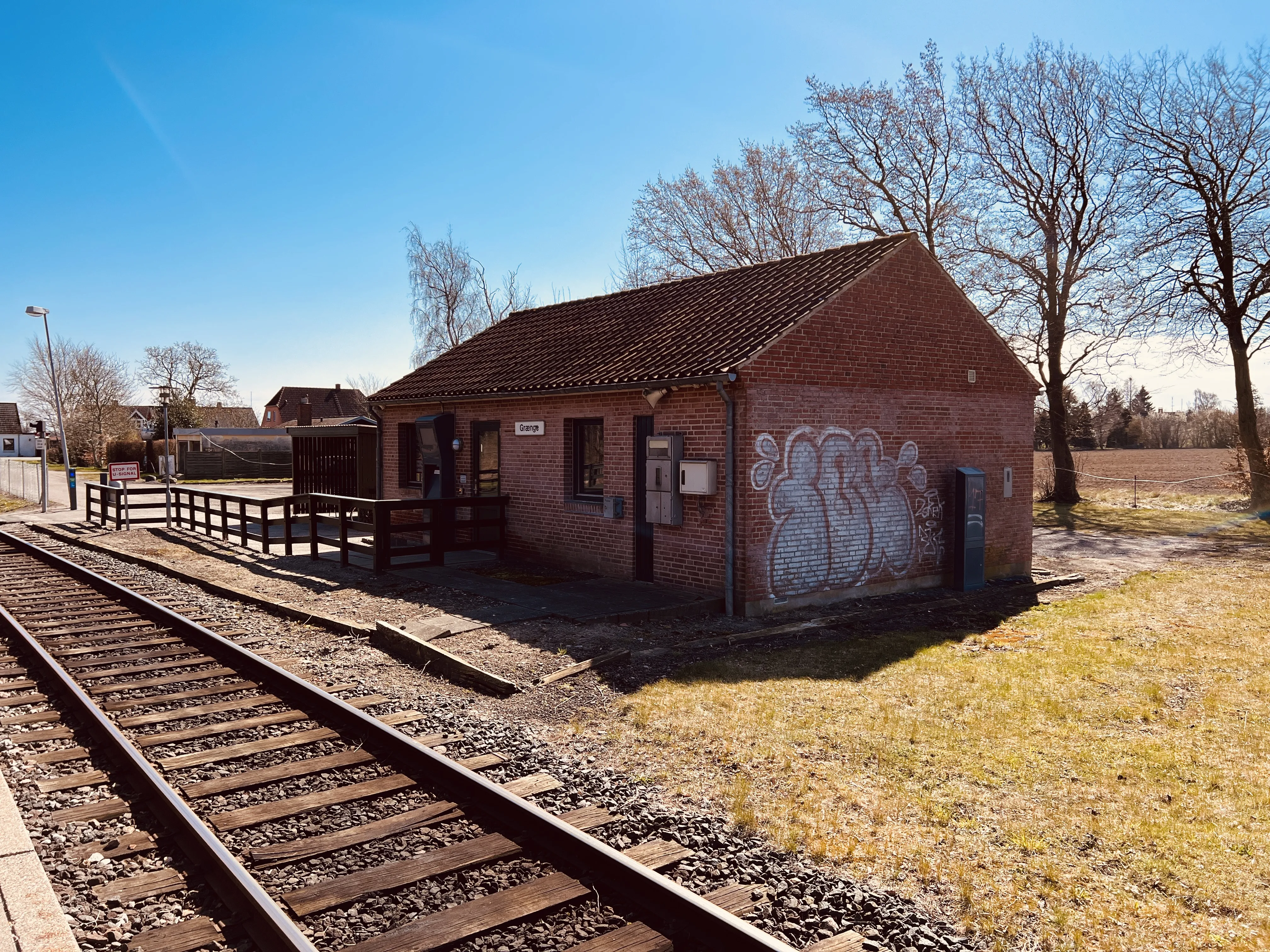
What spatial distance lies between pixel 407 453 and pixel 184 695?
443 inches

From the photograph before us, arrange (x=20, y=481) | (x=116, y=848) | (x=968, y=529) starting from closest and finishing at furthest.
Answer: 1. (x=116, y=848)
2. (x=968, y=529)
3. (x=20, y=481)

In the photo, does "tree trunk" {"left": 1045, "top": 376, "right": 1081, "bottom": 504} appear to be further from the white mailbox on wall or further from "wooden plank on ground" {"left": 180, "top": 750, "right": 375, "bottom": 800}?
"wooden plank on ground" {"left": 180, "top": 750, "right": 375, "bottom": 800}

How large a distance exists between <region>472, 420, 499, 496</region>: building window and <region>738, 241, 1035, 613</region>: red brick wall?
238 inches

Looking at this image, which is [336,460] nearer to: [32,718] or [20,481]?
[32,718]

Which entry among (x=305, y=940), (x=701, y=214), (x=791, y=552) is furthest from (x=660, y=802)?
(x=701, y=214)

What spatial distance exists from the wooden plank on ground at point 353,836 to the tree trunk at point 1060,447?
28.0 metres

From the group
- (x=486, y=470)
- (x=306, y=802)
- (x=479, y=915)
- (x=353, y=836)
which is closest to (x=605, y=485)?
(x=486, y=470)

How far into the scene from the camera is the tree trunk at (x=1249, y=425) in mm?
26797

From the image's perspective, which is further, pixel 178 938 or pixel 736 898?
pixel 736 898

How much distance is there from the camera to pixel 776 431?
11.1 m

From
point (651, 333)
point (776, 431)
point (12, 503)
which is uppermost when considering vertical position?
point (651, 333)

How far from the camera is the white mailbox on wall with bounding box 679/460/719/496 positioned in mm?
11023

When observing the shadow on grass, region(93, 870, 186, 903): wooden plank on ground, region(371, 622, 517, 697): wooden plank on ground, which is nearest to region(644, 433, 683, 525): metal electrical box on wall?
the shadow on grass

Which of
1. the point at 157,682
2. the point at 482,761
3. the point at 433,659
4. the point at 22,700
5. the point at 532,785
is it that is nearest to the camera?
the point at 532,785
